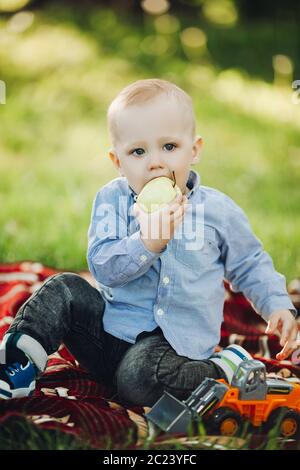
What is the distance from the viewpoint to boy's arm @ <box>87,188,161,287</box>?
1.43m

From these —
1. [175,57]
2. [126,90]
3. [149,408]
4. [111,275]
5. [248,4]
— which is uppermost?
[248,4]

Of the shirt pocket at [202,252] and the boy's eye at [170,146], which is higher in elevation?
the boy's eye at [170,146]

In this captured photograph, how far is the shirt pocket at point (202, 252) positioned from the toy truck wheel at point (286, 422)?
35 centimetres

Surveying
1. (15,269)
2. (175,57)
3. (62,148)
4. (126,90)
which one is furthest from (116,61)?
(126,90)

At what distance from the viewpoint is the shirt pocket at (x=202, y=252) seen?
1571 millimetres

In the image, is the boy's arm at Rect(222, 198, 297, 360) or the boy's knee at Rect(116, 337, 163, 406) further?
the boy's arm at Rect(222, 198, 297, 360)

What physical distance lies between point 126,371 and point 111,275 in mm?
193

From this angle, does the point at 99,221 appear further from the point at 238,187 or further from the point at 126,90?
the point at 238,187

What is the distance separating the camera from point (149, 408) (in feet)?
4.81

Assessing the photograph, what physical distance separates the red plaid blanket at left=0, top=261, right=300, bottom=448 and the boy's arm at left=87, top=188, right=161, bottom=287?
0.24 metres
